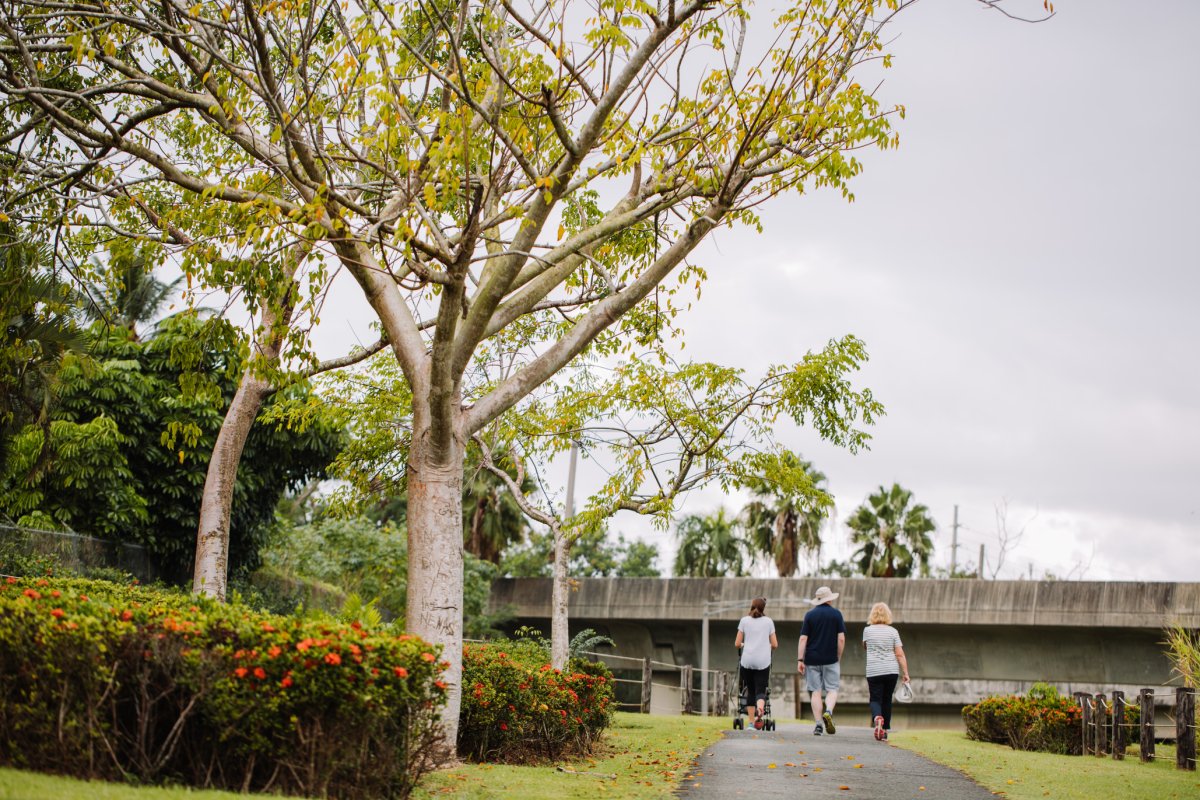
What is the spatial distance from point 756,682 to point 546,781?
6585 millimetres

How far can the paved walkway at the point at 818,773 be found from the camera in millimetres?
8180

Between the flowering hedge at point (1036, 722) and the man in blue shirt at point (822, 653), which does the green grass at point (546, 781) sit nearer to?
the man in blue shirt at point (822, 653)

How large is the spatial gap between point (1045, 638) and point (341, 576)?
66.5ft

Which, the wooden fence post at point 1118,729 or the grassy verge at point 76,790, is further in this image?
the wooden fence post at point 1118,729

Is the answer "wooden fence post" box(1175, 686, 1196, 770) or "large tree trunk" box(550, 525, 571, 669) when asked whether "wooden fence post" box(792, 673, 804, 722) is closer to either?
"large tree trunk" box(550, 525, 571, 669)

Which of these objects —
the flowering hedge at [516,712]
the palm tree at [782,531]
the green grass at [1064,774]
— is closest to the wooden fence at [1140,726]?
the green grass at [1064,774]

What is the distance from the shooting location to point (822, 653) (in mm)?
13312

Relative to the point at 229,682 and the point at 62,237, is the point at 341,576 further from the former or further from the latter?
the point at 229,682

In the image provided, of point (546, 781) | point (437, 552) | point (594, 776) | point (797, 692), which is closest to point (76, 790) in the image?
point (546, 781)

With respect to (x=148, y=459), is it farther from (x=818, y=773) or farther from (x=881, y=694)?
(x=818, y=773)

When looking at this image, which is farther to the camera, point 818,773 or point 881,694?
point 881,694

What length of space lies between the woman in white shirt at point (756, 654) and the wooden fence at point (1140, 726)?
440cm

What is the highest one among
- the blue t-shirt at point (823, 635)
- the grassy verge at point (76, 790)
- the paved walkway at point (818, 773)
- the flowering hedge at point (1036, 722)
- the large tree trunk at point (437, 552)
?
the large tree trunk at point (437, 552)

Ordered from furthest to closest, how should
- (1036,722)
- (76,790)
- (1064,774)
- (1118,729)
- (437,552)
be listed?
(1036,722) → (1118,729) → (1064,774) → (437,552) → (76,790)
